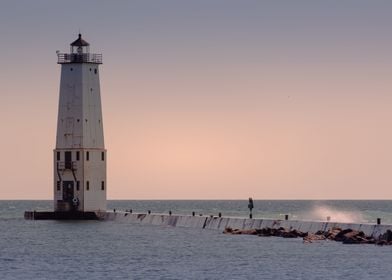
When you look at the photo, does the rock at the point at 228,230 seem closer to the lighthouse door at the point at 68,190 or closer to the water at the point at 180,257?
the water at the point at 180,257

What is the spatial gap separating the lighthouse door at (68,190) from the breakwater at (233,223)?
2.61m

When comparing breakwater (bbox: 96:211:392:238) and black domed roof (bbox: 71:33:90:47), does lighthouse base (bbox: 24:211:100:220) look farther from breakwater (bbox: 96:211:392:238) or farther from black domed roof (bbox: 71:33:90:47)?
black domed roof (bbox: 71:33:90:47)

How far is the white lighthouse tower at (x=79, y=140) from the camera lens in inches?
3866

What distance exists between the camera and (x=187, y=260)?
5978 cm

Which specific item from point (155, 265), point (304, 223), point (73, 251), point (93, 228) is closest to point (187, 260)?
point (155, 265)

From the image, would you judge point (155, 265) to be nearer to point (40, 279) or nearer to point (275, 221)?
point (40, 279)

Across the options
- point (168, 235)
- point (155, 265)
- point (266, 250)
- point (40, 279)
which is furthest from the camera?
point (168, 235)

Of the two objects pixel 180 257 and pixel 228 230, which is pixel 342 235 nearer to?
pixel 180 257

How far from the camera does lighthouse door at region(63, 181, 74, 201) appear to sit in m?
99.1

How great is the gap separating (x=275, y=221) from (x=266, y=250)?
13019 millimetres

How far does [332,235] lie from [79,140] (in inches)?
1344

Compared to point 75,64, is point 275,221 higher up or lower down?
lower down

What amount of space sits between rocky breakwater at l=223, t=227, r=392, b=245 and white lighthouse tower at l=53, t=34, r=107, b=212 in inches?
918

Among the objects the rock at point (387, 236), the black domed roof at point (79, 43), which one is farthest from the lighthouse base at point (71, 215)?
the rock at point (387, 236)
